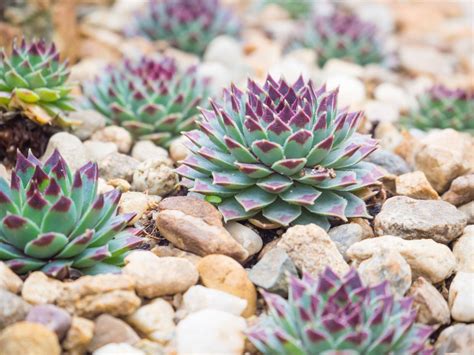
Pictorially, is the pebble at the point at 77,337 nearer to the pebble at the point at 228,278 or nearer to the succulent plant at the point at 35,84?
the pebble at the point at 228,278

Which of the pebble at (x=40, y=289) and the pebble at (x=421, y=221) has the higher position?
the pebble at (x=421, y=221)

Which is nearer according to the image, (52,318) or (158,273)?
(52,318)

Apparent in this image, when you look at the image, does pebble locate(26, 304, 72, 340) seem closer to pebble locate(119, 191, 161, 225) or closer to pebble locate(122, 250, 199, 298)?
pebble locate(122, 250, 199, 298)

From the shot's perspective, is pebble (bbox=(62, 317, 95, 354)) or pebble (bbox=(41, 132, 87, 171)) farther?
pebble (bbox=(41, 132, 87, 171))

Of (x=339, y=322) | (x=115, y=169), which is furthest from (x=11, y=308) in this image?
(x=115, y=169)

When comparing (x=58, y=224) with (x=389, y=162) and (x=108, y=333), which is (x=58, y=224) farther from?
(x=389, y=162)

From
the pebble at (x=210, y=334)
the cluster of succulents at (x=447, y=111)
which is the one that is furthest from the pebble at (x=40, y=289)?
the cluster of succulents at (x=447, y=111)

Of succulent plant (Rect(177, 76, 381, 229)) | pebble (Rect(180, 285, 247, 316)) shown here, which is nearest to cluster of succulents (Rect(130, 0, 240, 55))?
succulent plant (Rect(177, 76, 381, 229))
